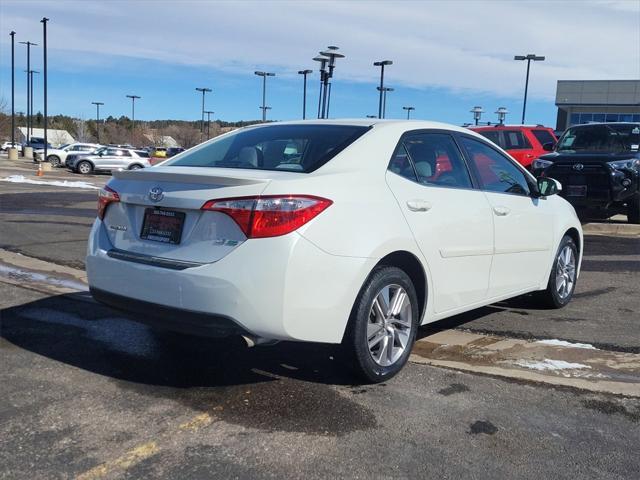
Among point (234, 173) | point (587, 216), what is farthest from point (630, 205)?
point (234, 173)

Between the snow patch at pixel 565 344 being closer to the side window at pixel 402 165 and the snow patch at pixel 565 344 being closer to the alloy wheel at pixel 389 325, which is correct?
the alloy wheel at pixel 389 325

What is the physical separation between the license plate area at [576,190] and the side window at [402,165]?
7766mm

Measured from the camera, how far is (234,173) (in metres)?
3.75

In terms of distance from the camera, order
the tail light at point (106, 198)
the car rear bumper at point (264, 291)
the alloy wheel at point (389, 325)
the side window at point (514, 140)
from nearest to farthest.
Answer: the car rear bumper at point (264, 291)
the alloy wheel at point (389, 325)
the tail light at point (106, 198)
the side window at point (514, 140)

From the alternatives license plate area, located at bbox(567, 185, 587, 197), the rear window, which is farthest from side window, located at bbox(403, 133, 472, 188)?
the rear window

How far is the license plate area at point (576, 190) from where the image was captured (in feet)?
36.3

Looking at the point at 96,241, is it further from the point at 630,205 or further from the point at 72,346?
the point at 630,205

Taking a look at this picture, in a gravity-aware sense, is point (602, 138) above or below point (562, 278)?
above

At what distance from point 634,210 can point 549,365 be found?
815cm

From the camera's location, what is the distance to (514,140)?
16.2 m

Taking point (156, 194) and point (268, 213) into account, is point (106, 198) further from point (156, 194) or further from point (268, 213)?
point (268, 213)

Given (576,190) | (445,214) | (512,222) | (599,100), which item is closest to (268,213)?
(445,214)

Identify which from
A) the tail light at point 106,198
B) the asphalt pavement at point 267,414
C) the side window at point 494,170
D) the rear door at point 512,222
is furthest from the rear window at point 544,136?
the tail light at point 106,198

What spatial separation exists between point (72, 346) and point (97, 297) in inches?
31.6
